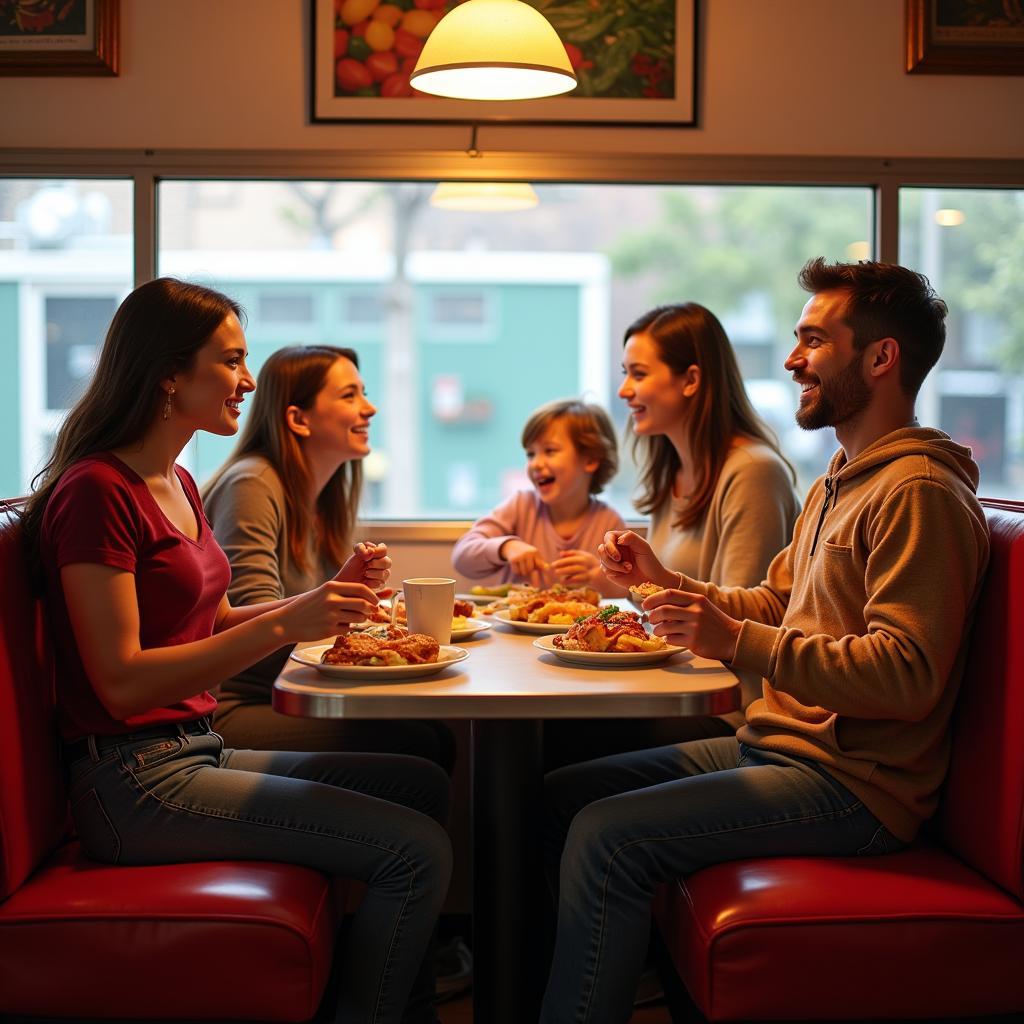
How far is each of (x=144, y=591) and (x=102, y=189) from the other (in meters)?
1.90

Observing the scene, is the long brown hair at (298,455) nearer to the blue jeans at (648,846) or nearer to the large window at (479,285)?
the large window at (479,285)

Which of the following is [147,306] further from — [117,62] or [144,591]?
[117,62]

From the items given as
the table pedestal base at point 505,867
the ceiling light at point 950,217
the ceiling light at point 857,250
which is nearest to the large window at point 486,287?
the ceiling light at point 857,250

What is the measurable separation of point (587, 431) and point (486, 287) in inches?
32.1

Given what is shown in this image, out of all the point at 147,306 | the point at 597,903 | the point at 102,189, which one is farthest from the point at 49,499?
the point at 102,189

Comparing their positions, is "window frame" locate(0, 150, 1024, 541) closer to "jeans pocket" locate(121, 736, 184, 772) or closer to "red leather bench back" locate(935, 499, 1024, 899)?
"red leather bench back" locate(935, 499, 1024, 899)

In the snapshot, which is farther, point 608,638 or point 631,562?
point 631,562

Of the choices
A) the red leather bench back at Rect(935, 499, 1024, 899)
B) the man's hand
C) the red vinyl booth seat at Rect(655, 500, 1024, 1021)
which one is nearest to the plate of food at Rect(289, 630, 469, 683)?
the man's hand

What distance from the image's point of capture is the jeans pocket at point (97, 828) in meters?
1.83

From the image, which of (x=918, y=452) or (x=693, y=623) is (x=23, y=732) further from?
(x=918, y=452)

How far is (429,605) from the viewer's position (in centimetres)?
195

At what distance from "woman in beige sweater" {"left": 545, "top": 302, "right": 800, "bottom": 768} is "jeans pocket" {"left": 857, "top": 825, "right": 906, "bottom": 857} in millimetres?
559

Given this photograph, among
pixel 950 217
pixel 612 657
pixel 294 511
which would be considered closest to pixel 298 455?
pixel 294 511

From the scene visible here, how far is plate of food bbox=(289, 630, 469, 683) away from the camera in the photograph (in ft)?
5.77
